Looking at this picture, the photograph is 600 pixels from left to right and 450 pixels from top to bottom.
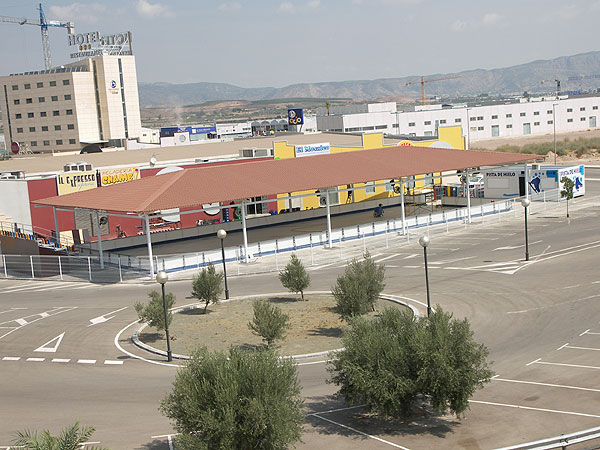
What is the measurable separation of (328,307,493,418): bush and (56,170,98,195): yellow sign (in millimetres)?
37241

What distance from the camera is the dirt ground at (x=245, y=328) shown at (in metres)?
24.1

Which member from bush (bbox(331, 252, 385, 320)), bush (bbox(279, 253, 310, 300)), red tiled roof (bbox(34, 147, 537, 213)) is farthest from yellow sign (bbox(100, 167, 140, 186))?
bush (bbox(331, 252, 385, 320))

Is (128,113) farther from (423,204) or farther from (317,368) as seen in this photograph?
(317,368)

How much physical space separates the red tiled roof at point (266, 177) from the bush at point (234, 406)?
23973 millimetres

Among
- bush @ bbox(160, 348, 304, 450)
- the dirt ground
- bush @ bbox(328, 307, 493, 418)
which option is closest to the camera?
bush @ bbox(160, 348, 304, 450)

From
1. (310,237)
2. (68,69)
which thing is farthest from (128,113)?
(310,237)

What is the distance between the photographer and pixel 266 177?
44969 mm

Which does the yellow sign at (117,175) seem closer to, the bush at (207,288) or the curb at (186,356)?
the curb at (186,356)

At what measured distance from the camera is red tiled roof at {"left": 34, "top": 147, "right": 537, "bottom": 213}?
39.9 m

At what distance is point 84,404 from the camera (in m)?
19.5

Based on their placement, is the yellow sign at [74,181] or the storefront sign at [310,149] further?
the storefront sign at [310,149]

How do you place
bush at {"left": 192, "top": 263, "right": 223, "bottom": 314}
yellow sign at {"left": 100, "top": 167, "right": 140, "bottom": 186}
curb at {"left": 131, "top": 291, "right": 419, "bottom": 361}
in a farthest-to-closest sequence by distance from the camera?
yellow sign at {"left": 100, "top": 167, "right": 140, "bottom": 186}
bush at {"left": 192, "top": 263, "right": 223, "bottom": 314}
curb at {"left": 131, "top": 291, "right": 419, "bottom": 361}

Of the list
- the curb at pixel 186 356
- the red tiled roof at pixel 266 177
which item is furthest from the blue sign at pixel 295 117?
the curb at pixel 186 356

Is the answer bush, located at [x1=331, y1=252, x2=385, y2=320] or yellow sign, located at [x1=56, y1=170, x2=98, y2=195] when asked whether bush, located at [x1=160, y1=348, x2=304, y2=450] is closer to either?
bush, located at [x1=331, y1=252, x2=385, y2=320]
